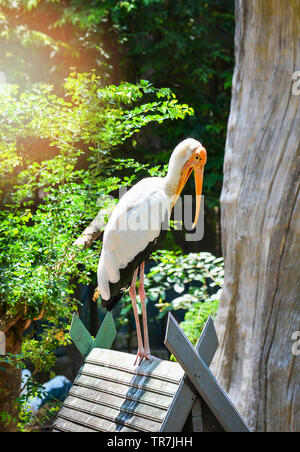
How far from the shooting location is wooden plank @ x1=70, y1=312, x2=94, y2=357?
118 inches

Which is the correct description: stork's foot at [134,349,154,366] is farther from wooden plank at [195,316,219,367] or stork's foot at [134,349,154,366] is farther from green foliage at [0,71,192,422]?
green foliage at [0,71,192,422]

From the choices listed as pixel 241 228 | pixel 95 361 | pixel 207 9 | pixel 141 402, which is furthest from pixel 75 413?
pixel 207 9

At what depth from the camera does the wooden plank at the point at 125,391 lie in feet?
7.19

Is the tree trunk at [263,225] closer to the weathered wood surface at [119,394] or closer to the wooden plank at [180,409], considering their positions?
the weathered wood surface at [119,394]

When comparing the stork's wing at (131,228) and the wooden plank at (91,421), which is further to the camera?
the stork's wing at (131,228)

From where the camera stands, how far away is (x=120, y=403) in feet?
7.90

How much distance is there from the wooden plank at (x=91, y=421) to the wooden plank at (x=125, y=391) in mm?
121

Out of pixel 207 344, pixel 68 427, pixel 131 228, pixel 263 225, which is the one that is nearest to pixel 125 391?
pixel 68 427

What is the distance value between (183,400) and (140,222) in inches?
33.0

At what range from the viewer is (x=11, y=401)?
3711 millimetres

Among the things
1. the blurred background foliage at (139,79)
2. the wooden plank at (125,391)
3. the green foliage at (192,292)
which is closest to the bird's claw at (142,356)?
the wooden plank at (125,391)

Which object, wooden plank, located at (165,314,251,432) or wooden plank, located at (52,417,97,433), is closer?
wooden plank, located at (165,314,251,432)

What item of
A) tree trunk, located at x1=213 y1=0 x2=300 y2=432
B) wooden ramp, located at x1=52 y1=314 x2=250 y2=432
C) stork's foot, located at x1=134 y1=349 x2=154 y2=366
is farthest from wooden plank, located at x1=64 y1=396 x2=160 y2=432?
tree trunk, located at x1=213 y1=0 x2=300 y2=432
